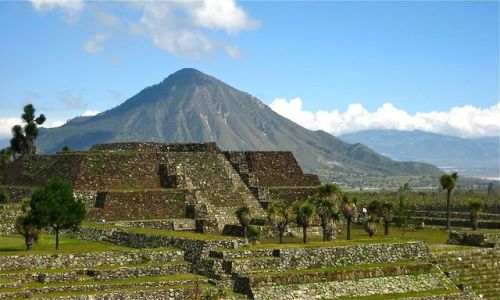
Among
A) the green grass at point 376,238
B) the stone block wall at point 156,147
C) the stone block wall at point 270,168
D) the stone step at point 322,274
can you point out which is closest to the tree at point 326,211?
the green grass at point 376,238

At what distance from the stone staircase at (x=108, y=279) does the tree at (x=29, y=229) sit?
2.88 metres

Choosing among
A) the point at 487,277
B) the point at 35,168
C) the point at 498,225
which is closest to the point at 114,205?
the point at 35,168

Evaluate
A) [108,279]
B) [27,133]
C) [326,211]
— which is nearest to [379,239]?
[326,211]

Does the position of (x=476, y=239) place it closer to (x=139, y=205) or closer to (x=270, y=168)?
(x=270, y=168)

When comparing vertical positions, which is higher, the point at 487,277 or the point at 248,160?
the point at 248,160

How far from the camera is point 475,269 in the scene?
142 ft

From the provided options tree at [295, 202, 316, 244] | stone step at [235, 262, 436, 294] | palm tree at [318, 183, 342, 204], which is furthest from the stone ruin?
stone step at [235, 262, 436, 294]

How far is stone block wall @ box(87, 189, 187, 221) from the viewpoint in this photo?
159 feet

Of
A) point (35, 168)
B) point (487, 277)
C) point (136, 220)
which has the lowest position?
point (487, 277)

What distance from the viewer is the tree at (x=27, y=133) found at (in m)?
69.1

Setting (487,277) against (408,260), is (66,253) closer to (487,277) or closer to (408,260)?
(408,260)

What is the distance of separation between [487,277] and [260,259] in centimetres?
1493

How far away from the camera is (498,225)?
60.1 metres

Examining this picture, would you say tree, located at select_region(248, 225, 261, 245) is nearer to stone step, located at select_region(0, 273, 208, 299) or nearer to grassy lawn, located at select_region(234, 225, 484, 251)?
grassy lawn, located at select_region(234, 225, 484, 251)
